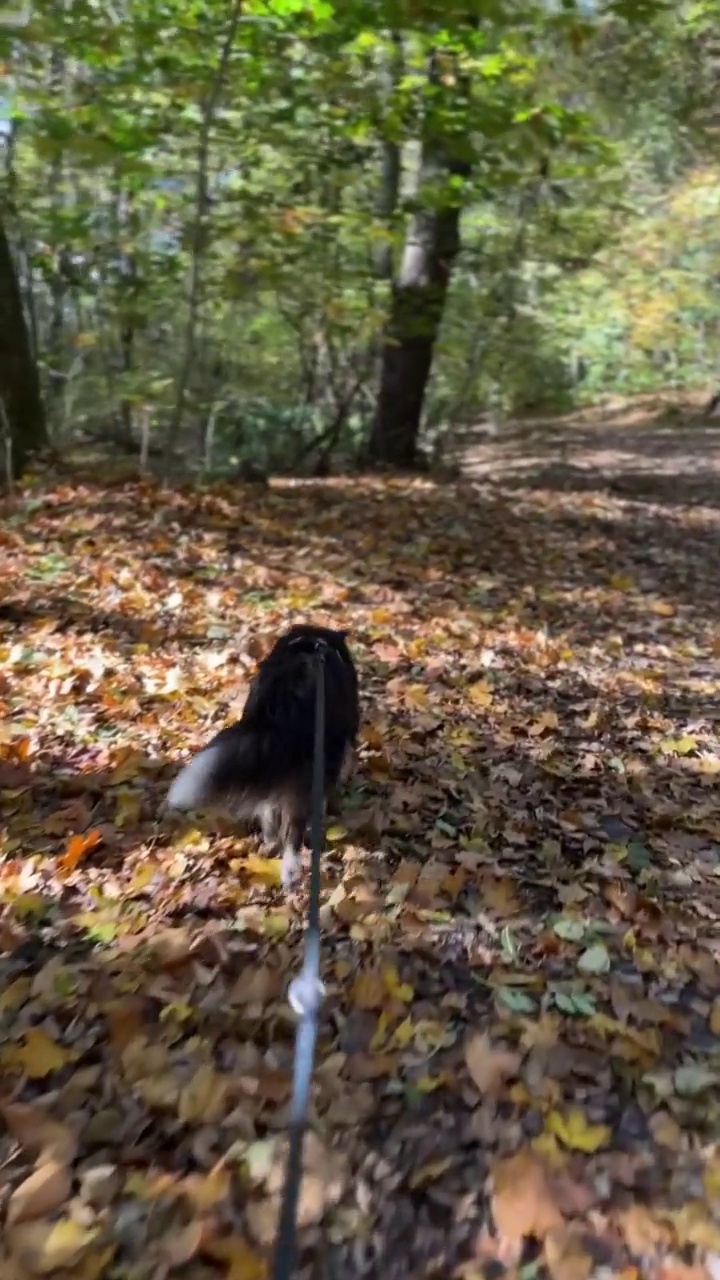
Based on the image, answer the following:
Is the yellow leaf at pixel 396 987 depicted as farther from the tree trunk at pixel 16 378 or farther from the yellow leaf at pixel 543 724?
the tree trunk at pixel 16 378

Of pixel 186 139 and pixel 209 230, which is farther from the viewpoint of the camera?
pixel 186 139

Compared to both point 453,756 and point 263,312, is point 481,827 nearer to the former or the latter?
point 453,756

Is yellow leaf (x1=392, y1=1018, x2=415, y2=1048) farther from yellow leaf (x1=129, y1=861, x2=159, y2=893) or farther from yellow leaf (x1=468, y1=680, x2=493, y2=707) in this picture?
yellow leaf (x1=468, y1=680, x2=493, y2=707)

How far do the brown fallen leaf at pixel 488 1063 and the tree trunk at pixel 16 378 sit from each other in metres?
6.63

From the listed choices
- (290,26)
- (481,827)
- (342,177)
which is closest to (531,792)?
(481,827)

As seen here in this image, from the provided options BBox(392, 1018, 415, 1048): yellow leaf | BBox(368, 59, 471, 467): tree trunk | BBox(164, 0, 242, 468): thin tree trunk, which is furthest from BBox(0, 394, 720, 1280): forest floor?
BBox(368, 59, 471, 467): tree trunk

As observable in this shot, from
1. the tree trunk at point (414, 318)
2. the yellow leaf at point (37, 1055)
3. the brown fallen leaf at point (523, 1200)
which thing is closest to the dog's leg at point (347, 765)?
the yellow leaf at point (37, 1055)

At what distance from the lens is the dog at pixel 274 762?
10.7 ft

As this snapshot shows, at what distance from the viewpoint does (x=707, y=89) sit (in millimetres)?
13055

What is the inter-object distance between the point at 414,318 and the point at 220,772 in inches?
312

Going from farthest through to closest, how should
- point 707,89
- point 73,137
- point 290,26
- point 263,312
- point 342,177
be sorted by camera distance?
point 707,89 → point 263,312 → point 342,177 → point 290,26 → point 73,137

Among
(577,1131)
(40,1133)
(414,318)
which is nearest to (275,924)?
(40,1133)

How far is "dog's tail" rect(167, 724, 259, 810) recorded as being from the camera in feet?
10.7

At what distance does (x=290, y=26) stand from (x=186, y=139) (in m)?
1.71
